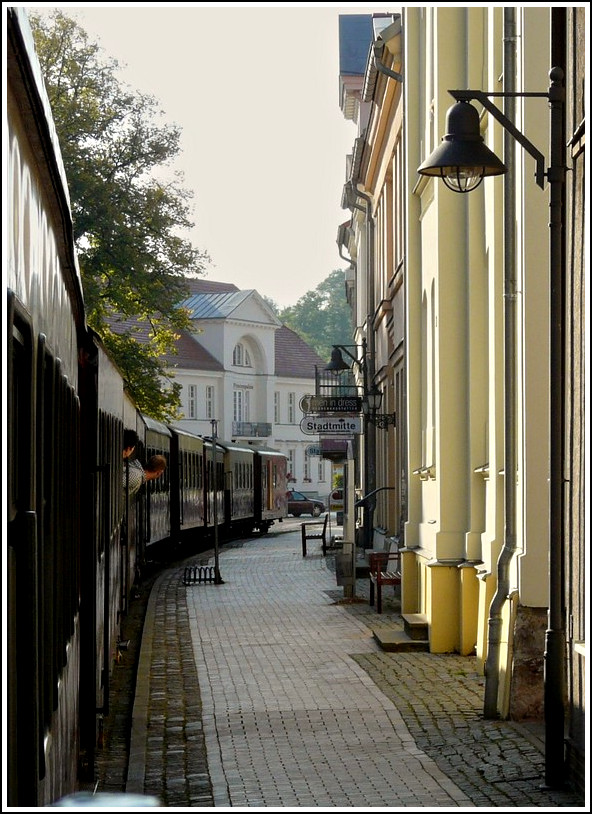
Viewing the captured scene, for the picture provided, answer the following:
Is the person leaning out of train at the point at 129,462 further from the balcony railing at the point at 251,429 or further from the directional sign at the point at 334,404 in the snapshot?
the balcony railing at the point at 251,429

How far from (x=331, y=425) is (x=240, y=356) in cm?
6608

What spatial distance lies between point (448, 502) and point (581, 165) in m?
7.52

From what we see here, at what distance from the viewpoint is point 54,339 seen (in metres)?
5.24

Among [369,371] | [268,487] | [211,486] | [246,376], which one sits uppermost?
[246,376]

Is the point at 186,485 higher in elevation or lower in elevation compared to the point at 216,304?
lower

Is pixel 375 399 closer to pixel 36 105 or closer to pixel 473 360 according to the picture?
pixel 473 360

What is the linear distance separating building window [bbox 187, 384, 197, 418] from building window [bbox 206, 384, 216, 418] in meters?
1.24

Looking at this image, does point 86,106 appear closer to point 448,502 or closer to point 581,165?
point 448,502

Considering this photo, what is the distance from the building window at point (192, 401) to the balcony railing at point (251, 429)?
3896 mm

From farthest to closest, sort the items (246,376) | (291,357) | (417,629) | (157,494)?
(291,357) → (246,376) → (157,494) → (417,629)

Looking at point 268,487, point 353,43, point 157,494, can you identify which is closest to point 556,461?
point 157,494

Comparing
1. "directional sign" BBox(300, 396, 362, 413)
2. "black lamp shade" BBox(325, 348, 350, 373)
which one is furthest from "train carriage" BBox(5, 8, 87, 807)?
"black lamp shade" BBox(325, 348, 350, 373)

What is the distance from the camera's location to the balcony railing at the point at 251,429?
3615 inches

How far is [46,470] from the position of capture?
15.3ft
